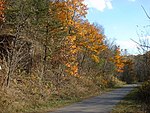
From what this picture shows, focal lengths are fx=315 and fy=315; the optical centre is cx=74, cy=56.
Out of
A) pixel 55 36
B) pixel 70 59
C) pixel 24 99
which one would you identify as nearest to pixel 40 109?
pixel 24 99

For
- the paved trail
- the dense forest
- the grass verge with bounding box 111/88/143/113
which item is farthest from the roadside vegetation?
the grass verge with bounding box 111/88/143/113

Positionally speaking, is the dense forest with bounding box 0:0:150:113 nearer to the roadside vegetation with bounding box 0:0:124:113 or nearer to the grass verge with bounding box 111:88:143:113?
the roadside vegetation with bounding box 0:0:124:113

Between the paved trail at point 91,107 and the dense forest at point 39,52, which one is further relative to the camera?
the dense forest at point 39,52

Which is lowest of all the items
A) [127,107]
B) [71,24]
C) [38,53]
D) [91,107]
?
[127,107]

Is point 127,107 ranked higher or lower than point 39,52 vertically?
lower

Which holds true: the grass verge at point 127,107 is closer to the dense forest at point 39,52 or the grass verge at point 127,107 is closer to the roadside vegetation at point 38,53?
the dense forest at point 39,52

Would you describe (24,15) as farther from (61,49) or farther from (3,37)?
(61,49)

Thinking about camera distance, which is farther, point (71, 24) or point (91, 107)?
point (71, 24)

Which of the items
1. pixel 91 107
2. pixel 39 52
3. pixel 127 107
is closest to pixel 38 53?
pixel 39 52

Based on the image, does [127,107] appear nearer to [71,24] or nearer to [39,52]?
[39,52]

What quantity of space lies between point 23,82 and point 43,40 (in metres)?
6.66

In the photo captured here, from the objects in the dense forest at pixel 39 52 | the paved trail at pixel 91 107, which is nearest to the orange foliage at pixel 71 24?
the dense forest at pixel 39 52

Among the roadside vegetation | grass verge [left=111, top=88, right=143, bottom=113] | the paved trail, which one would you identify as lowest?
grass verge [left=111, top=88, right=143, bottom=113]

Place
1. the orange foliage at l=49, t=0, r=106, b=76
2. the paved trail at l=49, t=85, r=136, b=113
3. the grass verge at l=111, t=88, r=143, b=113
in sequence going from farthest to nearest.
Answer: the orange foliage at l=49, t=0, r=106, b=76, the grass verge at l=111, t=88, r=143, b=113, the paved trail at l=49, t=85, r=136, b=113
